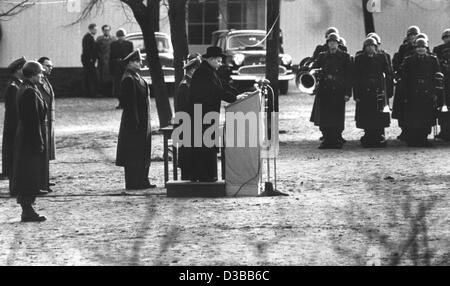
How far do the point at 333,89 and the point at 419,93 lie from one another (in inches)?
54.1

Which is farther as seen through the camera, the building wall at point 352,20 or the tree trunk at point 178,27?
the building wall at point 352,20

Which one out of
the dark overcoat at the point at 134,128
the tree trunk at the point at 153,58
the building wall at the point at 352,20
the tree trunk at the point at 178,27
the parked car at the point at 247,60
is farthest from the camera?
the building wall at the point at 352,20

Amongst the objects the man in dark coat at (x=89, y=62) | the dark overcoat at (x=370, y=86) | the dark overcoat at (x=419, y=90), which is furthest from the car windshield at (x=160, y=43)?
the dark overcoat at (x=419, y=90)

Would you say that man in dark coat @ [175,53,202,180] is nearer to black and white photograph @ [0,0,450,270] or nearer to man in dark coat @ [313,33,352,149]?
black and white photograph @ [0,0,450,270]

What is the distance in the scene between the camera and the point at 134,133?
708 inches

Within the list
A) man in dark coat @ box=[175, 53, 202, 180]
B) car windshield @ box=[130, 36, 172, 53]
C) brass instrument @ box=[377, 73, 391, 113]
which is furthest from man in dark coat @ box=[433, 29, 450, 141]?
car windshield @ box=[130, 36, 172, 53]

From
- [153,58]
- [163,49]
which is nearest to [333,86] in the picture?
[153,58]

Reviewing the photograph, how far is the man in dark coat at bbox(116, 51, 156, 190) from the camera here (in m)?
17.9

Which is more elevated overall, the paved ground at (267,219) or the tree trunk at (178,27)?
the tree trunk at (178,27)

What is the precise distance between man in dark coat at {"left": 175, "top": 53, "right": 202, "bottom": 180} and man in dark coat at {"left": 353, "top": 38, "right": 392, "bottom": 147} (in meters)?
5.26

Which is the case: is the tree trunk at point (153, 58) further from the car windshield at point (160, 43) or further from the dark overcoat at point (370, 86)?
the car windshield at point (160, 43)

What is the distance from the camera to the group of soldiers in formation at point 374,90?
2294cm

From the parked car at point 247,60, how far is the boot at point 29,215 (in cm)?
2013
